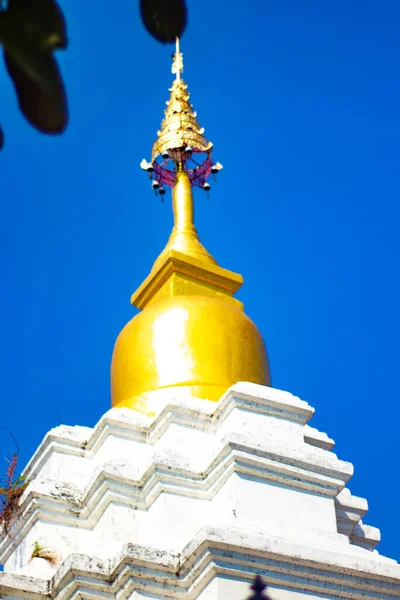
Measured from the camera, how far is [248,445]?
7.60m

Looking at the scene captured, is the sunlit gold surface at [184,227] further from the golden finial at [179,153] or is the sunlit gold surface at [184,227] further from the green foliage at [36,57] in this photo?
the green foliage at [36,57]

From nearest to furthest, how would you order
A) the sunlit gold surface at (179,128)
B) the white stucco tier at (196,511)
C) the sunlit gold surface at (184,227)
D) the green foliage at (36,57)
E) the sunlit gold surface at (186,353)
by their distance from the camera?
1. the green foliage at (36,57)
2. the white stucco tier at (196,511)
3. the sunlit gold surface at (186,353)
4. the sunlit gold surface at (184,227)
5. the sunlit gold surface at (179,128)

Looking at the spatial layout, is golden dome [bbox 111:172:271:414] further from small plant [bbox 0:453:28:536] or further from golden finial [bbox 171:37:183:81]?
golden finial [bbox 171:37:183:81]

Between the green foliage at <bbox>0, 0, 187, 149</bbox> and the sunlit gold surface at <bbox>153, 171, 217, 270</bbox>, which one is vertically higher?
the sunlit gold surface at <bbox>153, 171, 217, 270</bbox>

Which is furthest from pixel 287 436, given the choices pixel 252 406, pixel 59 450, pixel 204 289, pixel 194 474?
pixel 204 289

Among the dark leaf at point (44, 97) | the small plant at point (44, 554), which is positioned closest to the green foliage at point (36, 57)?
the dark leaf at point (44, 97)

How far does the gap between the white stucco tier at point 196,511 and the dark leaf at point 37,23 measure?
585cm

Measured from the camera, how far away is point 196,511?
7641 mm

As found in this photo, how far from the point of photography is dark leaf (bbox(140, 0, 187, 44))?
841mm

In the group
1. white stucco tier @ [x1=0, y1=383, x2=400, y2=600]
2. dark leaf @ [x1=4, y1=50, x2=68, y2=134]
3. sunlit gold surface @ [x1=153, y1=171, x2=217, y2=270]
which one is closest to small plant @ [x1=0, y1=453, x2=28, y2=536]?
white stucco tier @ [x1=0, y1=383, x2=400, y2=600]

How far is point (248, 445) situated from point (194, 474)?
0.60 metres

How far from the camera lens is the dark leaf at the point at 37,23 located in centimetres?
80

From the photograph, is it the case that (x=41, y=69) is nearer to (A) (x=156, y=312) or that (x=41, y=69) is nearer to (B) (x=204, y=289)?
(A) (x=156, y=312)

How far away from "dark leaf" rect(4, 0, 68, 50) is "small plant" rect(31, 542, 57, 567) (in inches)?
284
